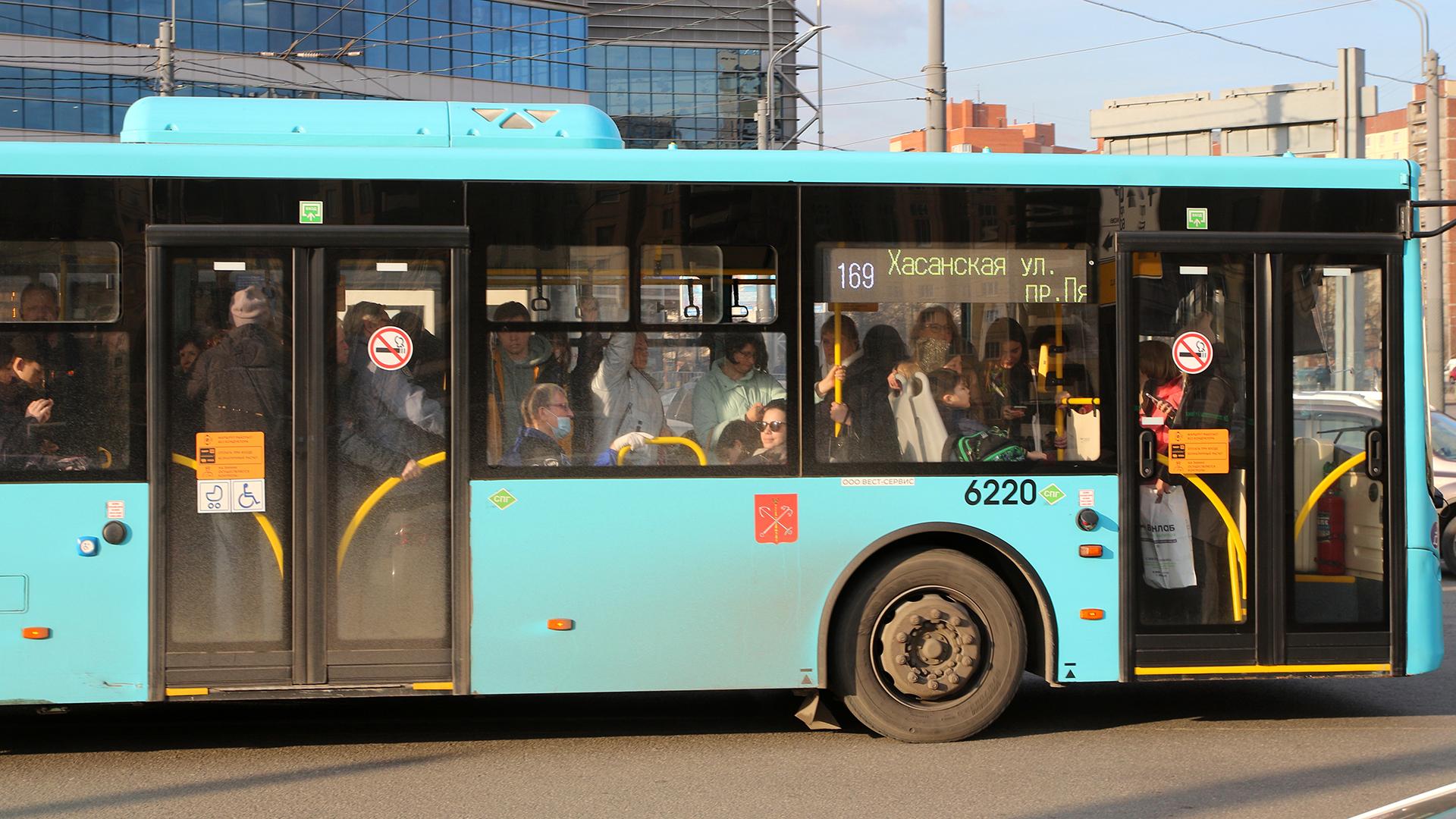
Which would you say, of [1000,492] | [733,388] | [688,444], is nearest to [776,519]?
[688,444]

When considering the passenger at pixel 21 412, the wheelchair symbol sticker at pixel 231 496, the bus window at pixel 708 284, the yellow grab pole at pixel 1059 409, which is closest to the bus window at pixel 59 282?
the passenger at pixel 21 412

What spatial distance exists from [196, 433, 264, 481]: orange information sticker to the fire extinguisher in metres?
5.14

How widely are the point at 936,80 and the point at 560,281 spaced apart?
887cm

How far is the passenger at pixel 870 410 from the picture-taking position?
21.6ft

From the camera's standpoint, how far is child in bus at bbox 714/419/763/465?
651cm

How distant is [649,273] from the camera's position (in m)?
6.47

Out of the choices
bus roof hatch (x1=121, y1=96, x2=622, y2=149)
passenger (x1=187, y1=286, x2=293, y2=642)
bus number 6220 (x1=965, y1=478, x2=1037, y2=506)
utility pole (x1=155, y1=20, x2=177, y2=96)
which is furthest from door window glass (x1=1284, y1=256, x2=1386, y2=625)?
utility pole (x1=155, y1=20, x2=177, y2=96)

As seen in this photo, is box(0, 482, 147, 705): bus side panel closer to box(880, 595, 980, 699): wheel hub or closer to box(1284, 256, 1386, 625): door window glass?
box(880, 595, 980, 699): wheel hub

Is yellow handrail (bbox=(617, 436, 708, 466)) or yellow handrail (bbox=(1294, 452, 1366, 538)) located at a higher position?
yellow handrail (bbox=(617, 436, 708, 466))

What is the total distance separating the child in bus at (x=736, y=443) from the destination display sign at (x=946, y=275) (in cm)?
76

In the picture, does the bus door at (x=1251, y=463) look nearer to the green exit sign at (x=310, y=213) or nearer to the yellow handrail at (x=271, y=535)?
the green exit sign at (x=310, y=213)

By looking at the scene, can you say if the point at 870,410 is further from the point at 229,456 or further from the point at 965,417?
the point at 229,456

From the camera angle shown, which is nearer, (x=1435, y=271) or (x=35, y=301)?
(x=35, y=301)

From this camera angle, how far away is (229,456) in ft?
20.6
